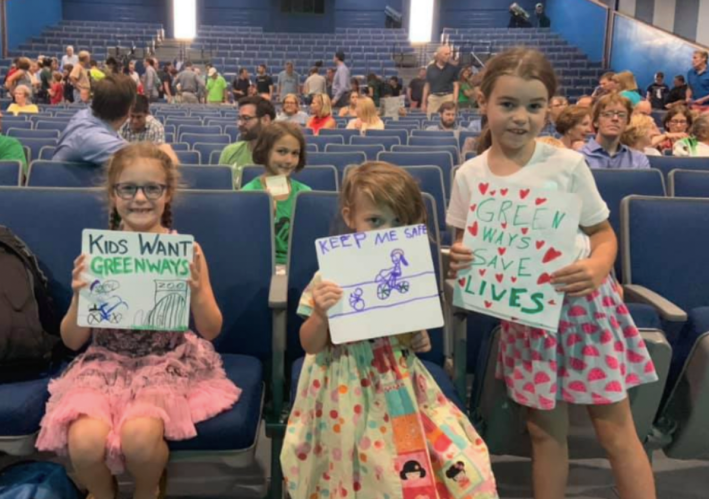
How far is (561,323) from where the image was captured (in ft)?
4.96

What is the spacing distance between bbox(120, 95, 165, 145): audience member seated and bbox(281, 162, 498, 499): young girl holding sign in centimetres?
301

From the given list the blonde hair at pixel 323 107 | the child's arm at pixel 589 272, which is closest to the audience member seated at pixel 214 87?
the blonde hair at pixel 323 107

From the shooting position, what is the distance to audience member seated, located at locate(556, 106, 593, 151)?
10.9 ft

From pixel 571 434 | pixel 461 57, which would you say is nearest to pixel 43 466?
pixel 571 434

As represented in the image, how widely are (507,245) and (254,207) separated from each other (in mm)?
803

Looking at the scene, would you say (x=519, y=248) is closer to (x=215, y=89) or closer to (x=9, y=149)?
(x=9, y=149)

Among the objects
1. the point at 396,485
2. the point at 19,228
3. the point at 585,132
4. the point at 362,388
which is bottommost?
the point at 396,485

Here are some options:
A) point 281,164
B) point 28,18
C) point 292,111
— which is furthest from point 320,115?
point 28,18

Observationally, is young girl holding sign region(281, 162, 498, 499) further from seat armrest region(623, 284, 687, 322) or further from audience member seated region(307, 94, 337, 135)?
audience member seated region(307, 94, 337, 135)

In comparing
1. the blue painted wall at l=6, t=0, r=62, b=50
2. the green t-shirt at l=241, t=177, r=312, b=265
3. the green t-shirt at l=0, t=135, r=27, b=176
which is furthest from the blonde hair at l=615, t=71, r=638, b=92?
the blue painted wall at l=6, t=0, r=62, b=50

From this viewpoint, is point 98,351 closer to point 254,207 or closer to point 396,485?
point 254,207

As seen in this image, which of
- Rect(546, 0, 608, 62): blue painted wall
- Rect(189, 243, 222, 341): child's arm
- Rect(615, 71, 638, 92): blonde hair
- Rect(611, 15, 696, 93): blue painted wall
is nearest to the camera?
Rect(189, 243, 222, 341): child's arm

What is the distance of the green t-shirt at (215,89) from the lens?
12625mm

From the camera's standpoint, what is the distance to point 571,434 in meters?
1.77
